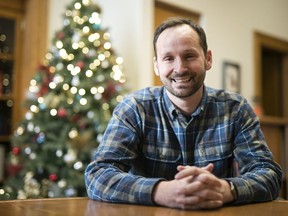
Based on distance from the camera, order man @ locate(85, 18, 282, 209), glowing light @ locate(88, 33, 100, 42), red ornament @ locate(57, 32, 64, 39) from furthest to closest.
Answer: red ornament @ locate(57, 32, 64, 39)
glowing light @ locate(88, 33, 100, 42)
man @ locate(85, 18, 282, 209)

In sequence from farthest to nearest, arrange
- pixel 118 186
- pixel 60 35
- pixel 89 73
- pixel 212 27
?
pixel 212 27 < pixel 60 35 < pixel 89 73 < pixel 118 186

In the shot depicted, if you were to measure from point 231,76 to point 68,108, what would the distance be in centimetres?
190

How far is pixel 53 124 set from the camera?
3209 mm

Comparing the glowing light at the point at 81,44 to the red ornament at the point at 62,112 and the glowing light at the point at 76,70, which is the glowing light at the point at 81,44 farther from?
the red ornament at the point at 62,112

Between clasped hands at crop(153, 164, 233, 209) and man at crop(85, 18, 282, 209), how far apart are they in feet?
0.73

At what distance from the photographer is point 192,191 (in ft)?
3.57

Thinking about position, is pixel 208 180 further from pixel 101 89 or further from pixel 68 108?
pixel 68 108

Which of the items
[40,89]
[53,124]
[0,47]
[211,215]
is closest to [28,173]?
[53,124]

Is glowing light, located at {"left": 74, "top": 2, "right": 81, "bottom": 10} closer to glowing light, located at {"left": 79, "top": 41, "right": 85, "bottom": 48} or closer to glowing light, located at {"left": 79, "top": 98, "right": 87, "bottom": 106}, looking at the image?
glowing light, located at {"left": 79, "top": 41, "right": 85, "bottom": 48}

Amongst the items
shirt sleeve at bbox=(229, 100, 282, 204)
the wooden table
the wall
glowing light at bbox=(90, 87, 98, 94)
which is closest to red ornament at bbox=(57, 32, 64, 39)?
the wall

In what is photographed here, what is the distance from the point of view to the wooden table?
100 cm

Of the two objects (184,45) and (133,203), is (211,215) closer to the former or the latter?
(133,203)

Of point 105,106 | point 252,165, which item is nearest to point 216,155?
point 252,165

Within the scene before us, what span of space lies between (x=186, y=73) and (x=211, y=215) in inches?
23.7
